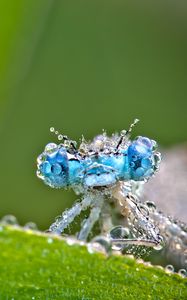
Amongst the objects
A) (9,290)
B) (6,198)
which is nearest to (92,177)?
(9,290)

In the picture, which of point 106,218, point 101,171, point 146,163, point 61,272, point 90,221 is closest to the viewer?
point 61,272

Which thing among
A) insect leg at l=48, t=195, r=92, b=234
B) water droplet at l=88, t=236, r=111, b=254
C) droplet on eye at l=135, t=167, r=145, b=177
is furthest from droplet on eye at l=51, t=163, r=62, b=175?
water droplet at l=88, t=236, r=111, b=254

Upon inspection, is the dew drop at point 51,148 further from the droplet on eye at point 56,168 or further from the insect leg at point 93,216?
the insect leg at point 93,216

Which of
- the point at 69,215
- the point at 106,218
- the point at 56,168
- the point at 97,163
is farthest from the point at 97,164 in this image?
the point at 106,218

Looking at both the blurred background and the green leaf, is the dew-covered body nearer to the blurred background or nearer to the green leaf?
the green leaf

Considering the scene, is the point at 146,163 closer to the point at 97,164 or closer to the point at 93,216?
the point at 97,164

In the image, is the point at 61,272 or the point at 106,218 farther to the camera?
the point at 106,218
